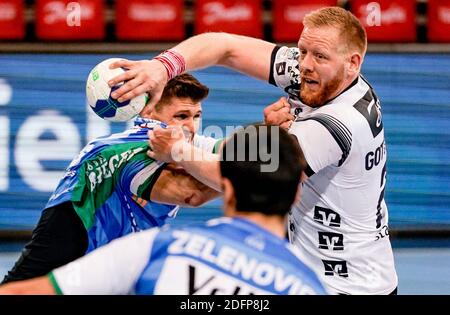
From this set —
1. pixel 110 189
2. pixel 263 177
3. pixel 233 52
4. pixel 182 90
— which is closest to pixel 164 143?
pixel 110 189

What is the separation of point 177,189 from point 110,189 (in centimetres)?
41

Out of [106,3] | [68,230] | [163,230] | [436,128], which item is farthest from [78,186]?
[436,128]

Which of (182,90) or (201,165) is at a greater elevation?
(182,90)

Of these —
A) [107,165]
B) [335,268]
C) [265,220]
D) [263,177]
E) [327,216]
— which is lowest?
[335,268]

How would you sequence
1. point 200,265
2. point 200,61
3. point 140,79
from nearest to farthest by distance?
1. point 200,265
2. point 140,79
3. point 200,61

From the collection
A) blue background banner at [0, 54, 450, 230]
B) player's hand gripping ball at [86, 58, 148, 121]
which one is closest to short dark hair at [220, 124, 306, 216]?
player's hand gripping ball at [86, 58, 148, 121]

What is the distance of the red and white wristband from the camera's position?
197 inches

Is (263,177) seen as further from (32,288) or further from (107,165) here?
(107,165)

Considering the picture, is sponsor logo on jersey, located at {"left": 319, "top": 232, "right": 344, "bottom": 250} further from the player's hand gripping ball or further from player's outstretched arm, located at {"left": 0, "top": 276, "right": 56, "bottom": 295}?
player's outstretched arm, located at {"left": 0, "top": 276, "right": 56, "bottom": 295}

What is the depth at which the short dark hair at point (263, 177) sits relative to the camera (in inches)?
122

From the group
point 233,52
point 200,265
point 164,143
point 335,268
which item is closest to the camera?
point 200,265

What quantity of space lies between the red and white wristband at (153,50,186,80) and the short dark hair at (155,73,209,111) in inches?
20.5

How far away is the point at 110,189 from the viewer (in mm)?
5211

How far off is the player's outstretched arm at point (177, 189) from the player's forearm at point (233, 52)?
0.68 m
